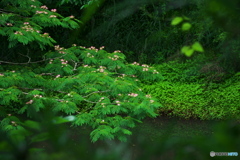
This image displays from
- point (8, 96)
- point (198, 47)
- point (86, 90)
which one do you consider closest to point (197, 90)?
point (86, 90)

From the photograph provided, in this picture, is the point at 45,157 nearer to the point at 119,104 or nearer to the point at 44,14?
the point at 119,104

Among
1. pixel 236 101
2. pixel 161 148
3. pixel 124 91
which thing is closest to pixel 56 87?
pixel 124 91

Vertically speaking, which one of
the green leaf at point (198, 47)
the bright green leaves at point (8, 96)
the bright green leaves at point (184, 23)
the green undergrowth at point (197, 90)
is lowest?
the green undergrowth at point (197, 90)

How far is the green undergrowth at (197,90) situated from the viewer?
537cm

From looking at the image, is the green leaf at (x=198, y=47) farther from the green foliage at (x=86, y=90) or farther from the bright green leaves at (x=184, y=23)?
the green foliage at (x=86, y=90)

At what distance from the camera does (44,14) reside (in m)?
4.10

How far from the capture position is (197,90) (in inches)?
232

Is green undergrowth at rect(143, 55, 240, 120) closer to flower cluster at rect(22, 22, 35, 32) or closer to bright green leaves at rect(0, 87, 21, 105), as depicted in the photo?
flower cluster at rect(22, 22, 35, 32)

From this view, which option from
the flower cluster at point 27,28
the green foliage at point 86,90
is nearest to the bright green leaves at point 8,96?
the green foliage at point 86,90

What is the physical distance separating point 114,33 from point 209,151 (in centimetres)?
737

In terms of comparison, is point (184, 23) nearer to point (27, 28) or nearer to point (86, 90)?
point (86, 90)

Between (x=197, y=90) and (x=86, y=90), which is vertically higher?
(x=86, y=90)

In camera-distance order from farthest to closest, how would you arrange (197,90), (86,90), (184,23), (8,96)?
(197,90)
(86,90)
(8,96)
(184,23)

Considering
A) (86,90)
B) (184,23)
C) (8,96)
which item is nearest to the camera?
(184,23)
